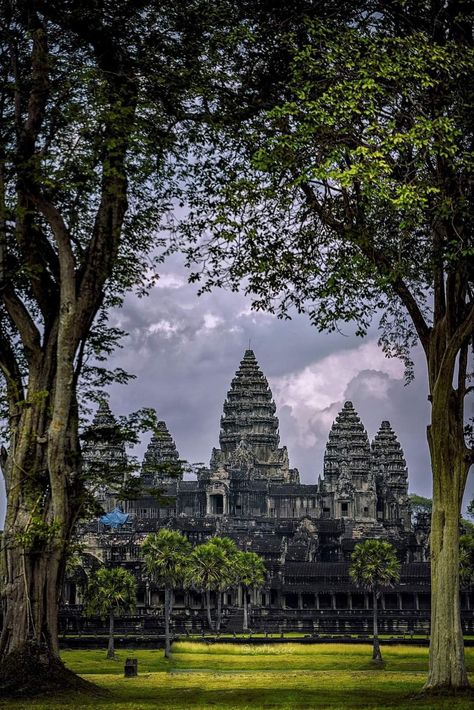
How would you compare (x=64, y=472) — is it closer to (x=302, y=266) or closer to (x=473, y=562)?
(x=302, y=266)

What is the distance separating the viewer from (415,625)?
241 ft

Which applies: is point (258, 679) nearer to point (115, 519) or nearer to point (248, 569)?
point (248, 569)

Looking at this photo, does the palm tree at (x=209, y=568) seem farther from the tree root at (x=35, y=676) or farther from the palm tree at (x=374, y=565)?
the tree root at (x=35, y=676)

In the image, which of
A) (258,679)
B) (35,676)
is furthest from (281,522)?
(35,676)

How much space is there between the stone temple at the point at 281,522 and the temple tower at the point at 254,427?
7.1 inches

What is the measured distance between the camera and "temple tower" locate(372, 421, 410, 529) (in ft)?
463

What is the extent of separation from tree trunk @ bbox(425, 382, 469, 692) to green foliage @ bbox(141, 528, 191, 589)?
159 feet

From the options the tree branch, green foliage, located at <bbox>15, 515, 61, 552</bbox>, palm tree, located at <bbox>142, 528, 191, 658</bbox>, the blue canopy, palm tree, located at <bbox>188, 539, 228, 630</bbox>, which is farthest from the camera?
the blue canopy

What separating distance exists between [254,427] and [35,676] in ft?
411

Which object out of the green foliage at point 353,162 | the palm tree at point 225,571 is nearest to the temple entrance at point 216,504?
the palm tree at point 225,571

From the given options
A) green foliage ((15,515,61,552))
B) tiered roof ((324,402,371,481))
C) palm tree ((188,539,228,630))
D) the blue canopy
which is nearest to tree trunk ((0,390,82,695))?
green foliage ((15,515,61,552))

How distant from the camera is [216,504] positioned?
13250cm

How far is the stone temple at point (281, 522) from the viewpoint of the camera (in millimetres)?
79013

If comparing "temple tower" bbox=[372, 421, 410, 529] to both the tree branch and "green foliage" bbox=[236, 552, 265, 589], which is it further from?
the tree branch
